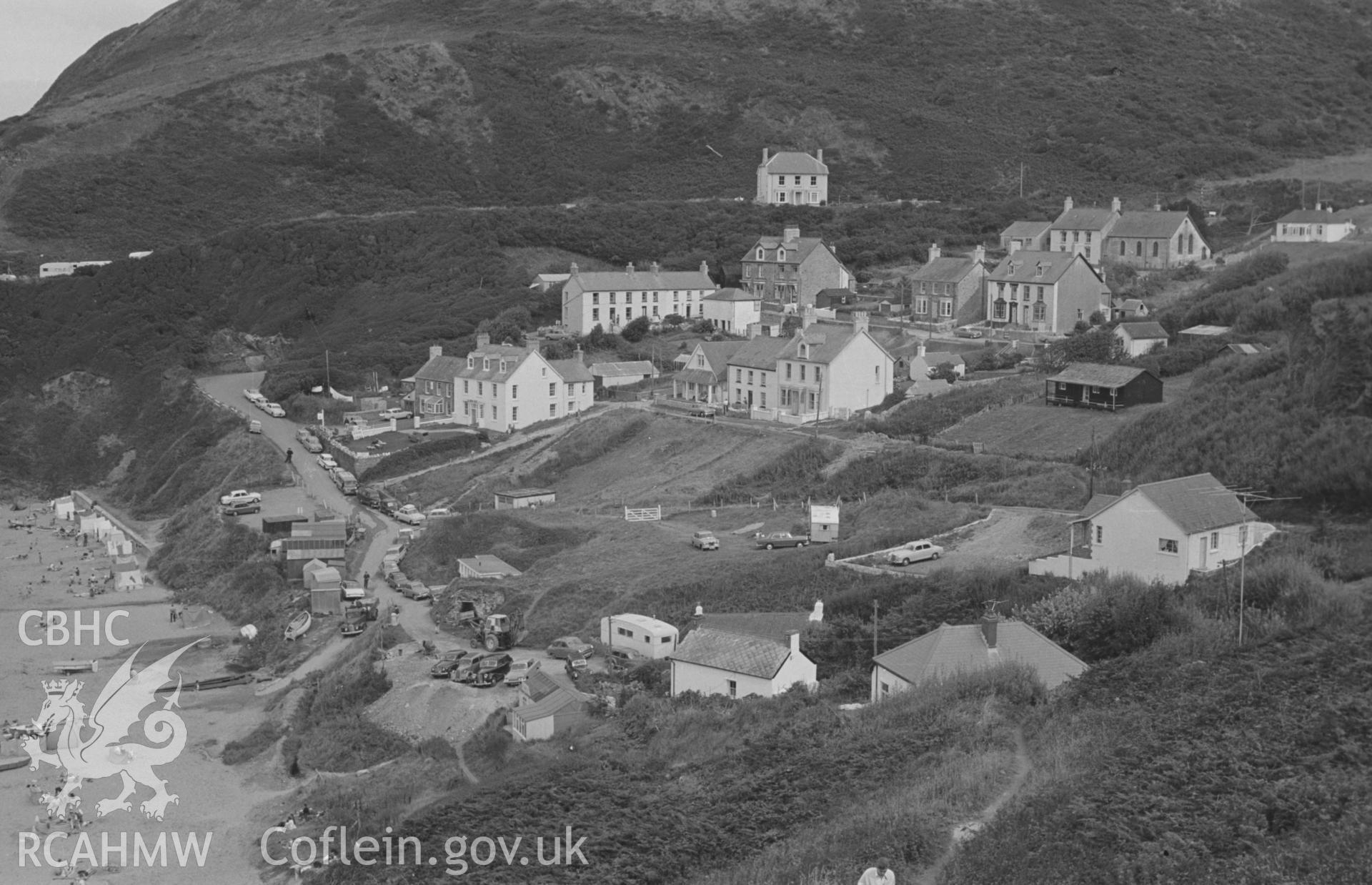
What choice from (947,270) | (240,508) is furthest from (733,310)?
(240,508)

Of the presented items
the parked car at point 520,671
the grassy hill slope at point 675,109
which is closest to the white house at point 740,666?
the parked car at point 520,671

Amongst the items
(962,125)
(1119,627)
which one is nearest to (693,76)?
(962,125)

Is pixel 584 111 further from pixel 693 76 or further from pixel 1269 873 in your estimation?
pixel 1269 873

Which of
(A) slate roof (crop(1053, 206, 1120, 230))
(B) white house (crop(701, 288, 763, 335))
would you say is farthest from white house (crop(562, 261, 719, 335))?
(A) slate roof (crop(1053, 206, 1120, 230))

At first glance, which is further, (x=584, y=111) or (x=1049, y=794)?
(x=584, y=111)

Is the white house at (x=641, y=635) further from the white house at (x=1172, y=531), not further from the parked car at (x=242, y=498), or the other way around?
the parked car at (x=242, y=498)

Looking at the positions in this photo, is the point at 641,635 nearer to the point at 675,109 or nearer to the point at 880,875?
the point at 880,875

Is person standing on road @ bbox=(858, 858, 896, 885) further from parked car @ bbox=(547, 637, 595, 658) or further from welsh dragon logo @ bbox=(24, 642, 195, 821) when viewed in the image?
welsh dragon logo @ bbox=(24, 642, 195, 821)
